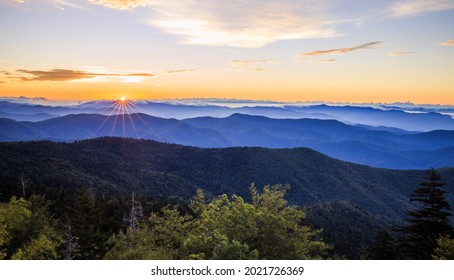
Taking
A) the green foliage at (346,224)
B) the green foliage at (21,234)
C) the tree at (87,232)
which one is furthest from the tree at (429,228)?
the green foliage at (346,224)

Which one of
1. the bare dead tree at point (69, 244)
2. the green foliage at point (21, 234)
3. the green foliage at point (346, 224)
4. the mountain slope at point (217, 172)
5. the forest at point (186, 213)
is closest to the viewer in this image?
the forest at point (186, 213)

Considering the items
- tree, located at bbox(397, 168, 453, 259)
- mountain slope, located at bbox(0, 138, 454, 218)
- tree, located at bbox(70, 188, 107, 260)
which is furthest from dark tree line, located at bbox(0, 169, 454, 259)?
mountain slope, located at bbox(0, 138, 454, 218)

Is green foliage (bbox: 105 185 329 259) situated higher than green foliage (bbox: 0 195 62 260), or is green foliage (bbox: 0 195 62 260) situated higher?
green foliage (bbox: 105 185 329 259)

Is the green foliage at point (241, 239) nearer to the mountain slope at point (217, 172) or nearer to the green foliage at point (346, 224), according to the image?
the green foliage at point (346, 224)

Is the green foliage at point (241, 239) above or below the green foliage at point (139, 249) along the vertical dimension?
above

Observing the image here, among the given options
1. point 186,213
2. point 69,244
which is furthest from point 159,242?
point 186,213

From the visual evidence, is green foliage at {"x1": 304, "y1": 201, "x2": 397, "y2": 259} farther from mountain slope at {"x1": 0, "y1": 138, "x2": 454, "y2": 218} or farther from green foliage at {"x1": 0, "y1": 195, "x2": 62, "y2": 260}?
green foliage at {"x1": 0, "y1": 195, "x2": 62, "y2": 260}

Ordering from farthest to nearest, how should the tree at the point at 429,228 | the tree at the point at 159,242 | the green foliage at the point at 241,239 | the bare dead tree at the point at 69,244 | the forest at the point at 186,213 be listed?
the tree at the point at 429,228
the tree at the point at 159,242
the bare dead tree at the point at 69,244
the forest at the point at 186,213
the green foliage at the point at 241,239

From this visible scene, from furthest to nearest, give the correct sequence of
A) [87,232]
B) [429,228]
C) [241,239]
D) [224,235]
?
[87,232] < [429,228] < [241,239] < [224,235]

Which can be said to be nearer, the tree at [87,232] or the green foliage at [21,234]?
the green foliage at [21,234]

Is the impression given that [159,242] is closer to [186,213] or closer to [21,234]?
[186,213]

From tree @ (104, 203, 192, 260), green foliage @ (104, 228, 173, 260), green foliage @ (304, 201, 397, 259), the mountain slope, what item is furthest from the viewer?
the mountain slope

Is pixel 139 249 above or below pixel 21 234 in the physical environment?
above
